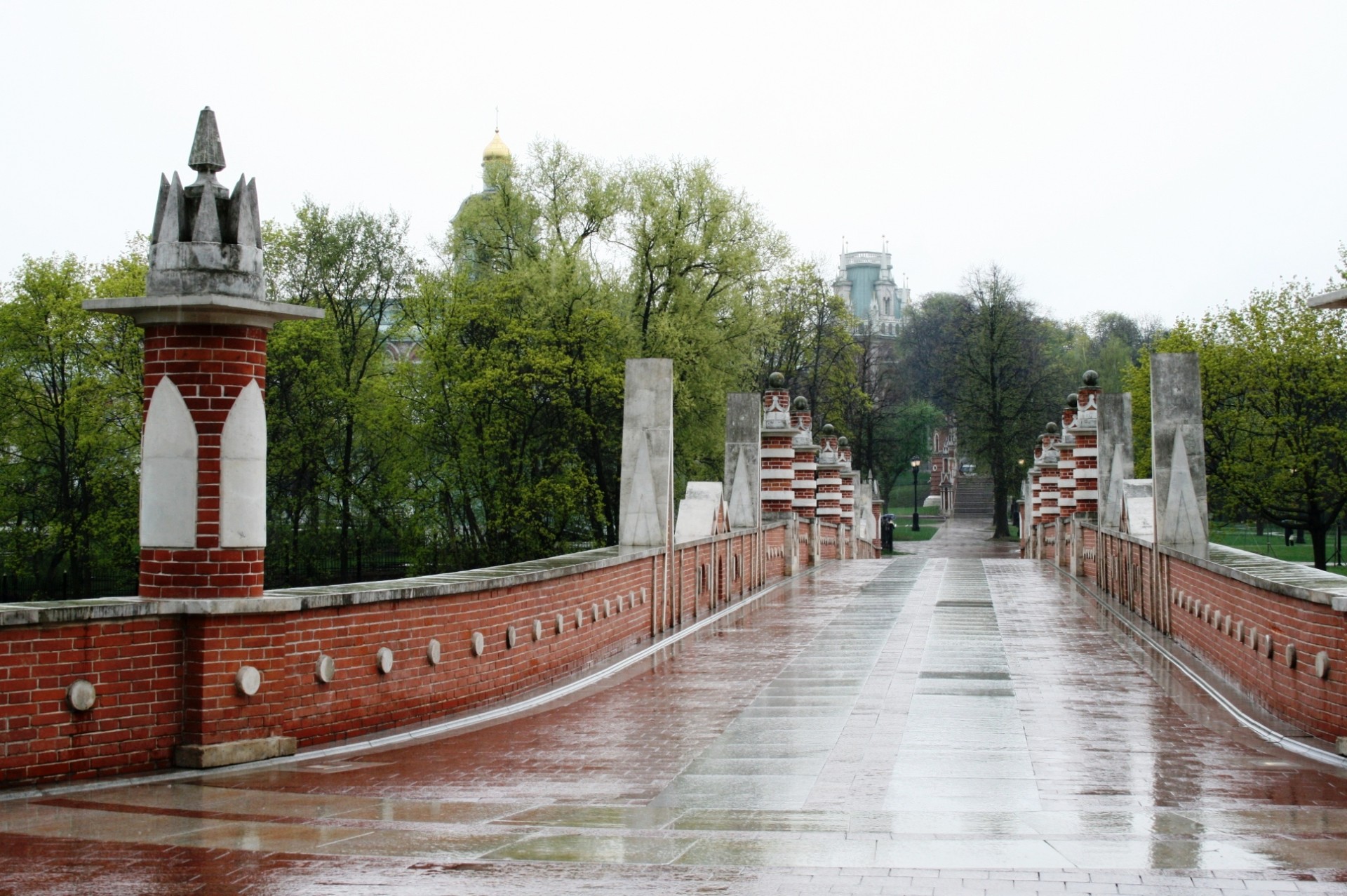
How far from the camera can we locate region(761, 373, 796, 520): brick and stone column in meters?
29.7

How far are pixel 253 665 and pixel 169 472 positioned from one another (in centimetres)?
130

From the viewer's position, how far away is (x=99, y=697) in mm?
7719

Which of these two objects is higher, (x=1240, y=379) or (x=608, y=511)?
(x=1240, y=379)

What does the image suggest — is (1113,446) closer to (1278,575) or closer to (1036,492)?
(1278,575)

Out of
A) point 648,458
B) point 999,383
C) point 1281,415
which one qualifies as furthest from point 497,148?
point 648,458

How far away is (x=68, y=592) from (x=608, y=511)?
51.4 feet

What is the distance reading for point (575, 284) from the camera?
3938 cm

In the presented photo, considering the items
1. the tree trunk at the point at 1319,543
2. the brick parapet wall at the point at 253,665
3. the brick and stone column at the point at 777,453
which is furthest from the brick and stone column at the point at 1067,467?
the brick parapet wall at the point at 253,665

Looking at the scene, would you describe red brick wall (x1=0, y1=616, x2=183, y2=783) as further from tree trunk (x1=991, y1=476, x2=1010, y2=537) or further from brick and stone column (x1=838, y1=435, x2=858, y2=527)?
tree trunk (x1=991, y1=476, x2=1010, y2=537)

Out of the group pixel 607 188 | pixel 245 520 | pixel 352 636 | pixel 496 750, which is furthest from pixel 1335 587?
pixel 607 188

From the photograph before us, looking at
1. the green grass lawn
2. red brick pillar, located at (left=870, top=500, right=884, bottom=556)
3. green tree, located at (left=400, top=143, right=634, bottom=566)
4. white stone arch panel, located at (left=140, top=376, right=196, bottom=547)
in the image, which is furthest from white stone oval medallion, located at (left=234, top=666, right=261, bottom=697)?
red brick pillar, located at (left=870, top=500, right=884, bottom=556)

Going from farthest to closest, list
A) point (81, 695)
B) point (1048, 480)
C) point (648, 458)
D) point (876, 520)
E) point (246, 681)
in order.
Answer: point (876, 520)
point (1048, 480)
point (648, 458)
point (246, 681)
point (81, 695)

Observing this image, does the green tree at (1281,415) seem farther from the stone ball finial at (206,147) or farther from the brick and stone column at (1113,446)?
the stone ball finial at (206,147)

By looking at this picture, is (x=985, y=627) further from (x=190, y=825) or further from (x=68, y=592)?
(x=68, y=592)
